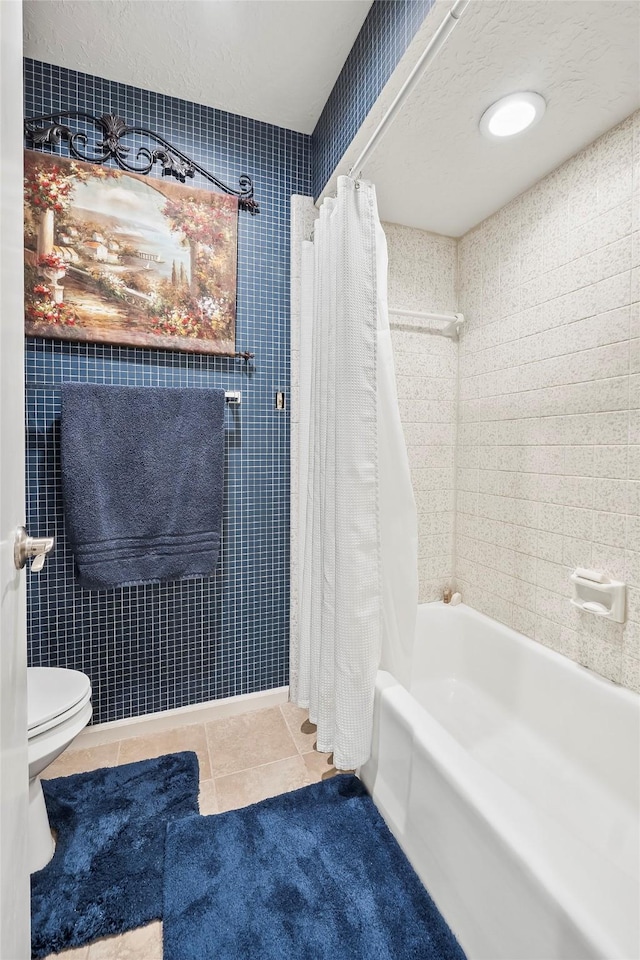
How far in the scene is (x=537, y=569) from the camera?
66.1 inches

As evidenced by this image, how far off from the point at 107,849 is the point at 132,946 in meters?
0.29

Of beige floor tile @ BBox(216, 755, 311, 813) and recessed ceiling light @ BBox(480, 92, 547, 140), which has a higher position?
recessed ceiling light @ BBox(480, 92, 547, 140)

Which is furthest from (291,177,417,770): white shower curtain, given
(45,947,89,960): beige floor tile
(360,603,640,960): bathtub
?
(45,947,89,960): beige floor tile

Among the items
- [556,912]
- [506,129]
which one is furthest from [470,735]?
[506,129]

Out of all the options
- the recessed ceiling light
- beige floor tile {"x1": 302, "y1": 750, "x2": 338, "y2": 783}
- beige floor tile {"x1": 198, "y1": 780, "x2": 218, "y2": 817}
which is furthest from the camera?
beige floor tile {"x1": 302, "y1": 750, "x2": 338, "y2": 783}

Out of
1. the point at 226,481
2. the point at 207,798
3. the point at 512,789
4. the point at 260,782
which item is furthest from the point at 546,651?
the point at 226,481

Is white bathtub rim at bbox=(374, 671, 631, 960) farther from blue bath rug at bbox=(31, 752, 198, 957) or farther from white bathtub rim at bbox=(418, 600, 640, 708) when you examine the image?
blue bath rug at bbox=(31, 752, 198, 957)

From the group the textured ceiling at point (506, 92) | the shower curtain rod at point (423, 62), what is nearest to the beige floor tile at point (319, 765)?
the shower curtain rod at point (423, 62)

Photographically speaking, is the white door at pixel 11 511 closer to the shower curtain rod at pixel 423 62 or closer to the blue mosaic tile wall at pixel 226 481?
the shower curtain rod at pixel 423 62

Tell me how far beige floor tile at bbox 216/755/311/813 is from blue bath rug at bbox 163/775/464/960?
56mm

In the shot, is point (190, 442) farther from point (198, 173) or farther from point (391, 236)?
point (391, 236)

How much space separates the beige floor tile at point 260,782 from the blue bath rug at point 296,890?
0.06m

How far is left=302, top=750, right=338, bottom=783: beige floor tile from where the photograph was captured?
4.98 feet

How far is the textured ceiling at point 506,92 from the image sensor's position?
1051mm
